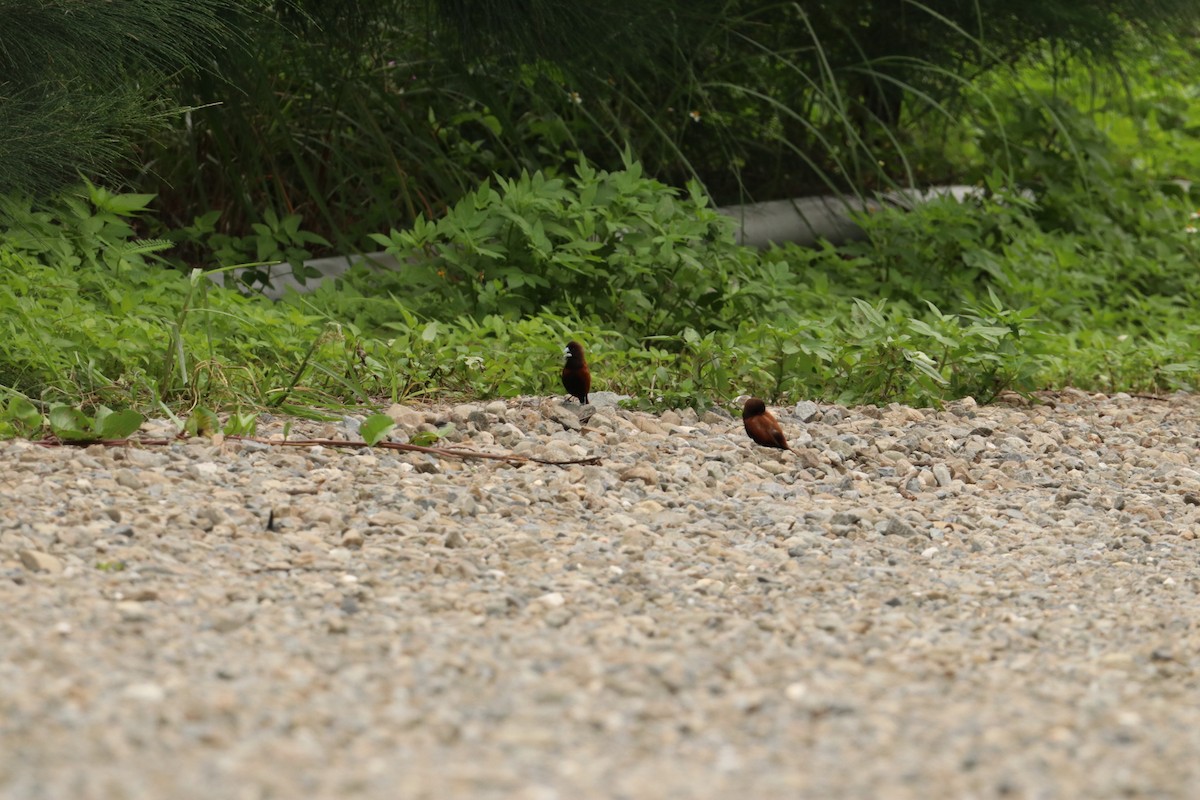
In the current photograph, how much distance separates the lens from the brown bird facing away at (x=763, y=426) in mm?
3123

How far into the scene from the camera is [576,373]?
11.0 feet

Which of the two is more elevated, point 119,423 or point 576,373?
point 119,423

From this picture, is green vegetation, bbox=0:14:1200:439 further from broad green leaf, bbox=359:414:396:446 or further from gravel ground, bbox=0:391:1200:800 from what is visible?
gravel ground, bbox=0:391:1200:800

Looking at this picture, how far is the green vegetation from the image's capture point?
338 cm

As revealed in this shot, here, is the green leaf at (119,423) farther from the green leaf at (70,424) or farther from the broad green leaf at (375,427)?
the broad green leaf at (375,427)

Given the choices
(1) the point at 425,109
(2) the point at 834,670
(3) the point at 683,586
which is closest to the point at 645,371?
(3) the point at 683,586

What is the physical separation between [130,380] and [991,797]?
2392mm

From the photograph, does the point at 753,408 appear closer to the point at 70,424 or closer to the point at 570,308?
the point at 570,308

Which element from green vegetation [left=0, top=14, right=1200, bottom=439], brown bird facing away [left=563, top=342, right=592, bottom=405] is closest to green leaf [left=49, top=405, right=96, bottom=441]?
green vegetation [left=0, top=14, right=1200, bottom=439]

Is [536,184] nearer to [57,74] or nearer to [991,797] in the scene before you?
[57,74]

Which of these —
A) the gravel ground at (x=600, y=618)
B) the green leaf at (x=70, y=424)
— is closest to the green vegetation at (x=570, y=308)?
the green leaf at (x=70, y=424)

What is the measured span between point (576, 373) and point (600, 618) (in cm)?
136

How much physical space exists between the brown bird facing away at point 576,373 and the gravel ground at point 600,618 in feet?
0.30

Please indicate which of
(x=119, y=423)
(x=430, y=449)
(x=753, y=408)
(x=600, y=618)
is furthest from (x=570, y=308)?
(x=600, y=618)
